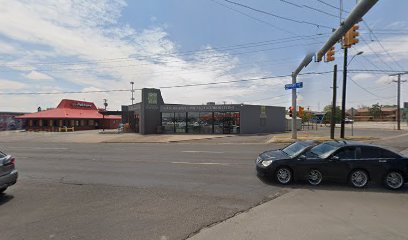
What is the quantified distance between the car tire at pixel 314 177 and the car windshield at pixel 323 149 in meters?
0.52

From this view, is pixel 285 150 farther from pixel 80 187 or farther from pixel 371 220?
pixel 80 187

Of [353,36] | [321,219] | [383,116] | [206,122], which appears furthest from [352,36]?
[383,116]

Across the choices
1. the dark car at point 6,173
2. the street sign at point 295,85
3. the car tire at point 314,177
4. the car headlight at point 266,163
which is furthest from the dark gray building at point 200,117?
the dark car at point 6,173

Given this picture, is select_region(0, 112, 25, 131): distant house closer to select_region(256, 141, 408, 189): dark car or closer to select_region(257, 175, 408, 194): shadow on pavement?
select_region(256, 141, 408, 189): dark car

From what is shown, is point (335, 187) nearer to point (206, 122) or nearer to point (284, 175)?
point (284, 175)

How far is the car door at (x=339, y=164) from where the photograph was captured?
9039 mm

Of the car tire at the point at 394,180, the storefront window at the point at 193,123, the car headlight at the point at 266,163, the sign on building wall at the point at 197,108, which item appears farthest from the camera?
the storefront window at the point at 193,123

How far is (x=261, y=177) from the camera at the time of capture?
10148 millimetres

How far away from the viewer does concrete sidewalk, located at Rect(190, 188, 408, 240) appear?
5.18 meters

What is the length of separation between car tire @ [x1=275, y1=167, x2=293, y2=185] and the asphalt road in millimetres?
502

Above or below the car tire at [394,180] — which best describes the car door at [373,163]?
above

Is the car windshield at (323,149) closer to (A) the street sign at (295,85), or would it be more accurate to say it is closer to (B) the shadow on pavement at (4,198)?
(B) the shadow on pavement at (4,198)

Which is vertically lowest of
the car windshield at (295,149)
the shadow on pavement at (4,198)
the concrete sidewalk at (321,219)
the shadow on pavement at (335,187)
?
the shadow on pavement at (4,198)

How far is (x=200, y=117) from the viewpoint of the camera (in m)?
37.1
